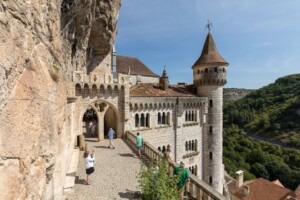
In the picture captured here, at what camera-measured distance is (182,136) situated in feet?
89.9

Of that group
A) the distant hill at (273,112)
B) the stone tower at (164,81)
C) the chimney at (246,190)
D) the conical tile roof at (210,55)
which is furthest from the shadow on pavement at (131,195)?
the distant hill at (273,112)

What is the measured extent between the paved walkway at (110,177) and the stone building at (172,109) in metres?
3.93

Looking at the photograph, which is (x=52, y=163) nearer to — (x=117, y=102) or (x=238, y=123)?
(x=117, y=102)

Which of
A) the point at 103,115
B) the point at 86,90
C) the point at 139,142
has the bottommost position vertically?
the point at 139,142

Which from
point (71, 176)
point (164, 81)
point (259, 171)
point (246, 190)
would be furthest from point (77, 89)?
point (259, 171)

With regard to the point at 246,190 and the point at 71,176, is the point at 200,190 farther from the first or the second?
the point at 246,190

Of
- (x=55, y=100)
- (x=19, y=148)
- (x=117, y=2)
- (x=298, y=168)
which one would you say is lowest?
(x=298, y=168)

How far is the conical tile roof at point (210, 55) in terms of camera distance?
29.9 metres

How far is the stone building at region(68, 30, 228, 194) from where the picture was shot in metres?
19.3

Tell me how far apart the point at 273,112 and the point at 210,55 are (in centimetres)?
9119

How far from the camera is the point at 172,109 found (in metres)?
26.1

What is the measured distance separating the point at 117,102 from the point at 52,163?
1533 centimetres

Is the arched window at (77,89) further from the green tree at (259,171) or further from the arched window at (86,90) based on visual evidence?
the green tree at (259,171)

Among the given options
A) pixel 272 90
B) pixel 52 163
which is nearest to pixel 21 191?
pixel 52 163
